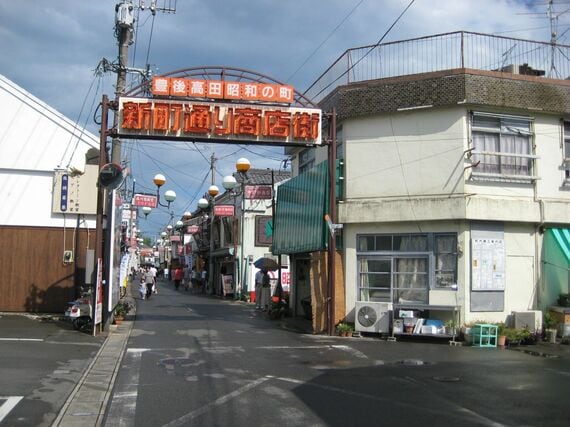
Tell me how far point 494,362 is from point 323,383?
4.33 m

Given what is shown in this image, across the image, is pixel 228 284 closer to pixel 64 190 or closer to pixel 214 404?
pixel 64 190

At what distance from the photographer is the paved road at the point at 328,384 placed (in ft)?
23.7

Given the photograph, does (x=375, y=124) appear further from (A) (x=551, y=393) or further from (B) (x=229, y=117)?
(A) (x=551, y=393)

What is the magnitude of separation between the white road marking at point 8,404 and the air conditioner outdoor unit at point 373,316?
31.3 ft

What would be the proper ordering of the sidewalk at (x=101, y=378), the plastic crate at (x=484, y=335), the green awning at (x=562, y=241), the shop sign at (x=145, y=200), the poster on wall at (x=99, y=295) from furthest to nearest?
the shop sign at (x=145, y=200) → the green awning at (x=562, y=241) → the poster on wall at (x=99, y=295) → the plastic crate at (x=484, y=335) → the sidewalk at (x=101, y=378)

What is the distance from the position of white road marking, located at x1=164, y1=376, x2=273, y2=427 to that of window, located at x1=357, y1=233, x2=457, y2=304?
7.17 m

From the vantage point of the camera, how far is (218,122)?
1555 cm

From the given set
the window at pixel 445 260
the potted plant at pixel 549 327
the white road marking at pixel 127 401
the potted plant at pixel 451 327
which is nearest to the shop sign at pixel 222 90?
the window at pixel 445 260

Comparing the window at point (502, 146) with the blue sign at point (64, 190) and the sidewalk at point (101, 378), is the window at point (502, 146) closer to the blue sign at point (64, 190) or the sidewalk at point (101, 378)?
the sidewalk at point (101, 378)

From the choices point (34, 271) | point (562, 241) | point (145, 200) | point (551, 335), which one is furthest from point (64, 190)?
point (562, 241)

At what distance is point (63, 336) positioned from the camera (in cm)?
1403

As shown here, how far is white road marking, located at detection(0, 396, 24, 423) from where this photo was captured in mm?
7060

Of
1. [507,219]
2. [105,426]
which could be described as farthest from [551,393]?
[507,219]

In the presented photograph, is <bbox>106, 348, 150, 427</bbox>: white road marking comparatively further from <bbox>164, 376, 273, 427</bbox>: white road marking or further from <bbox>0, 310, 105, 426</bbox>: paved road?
<bbox>0, 310, 105, 426</bbox>: paved road
